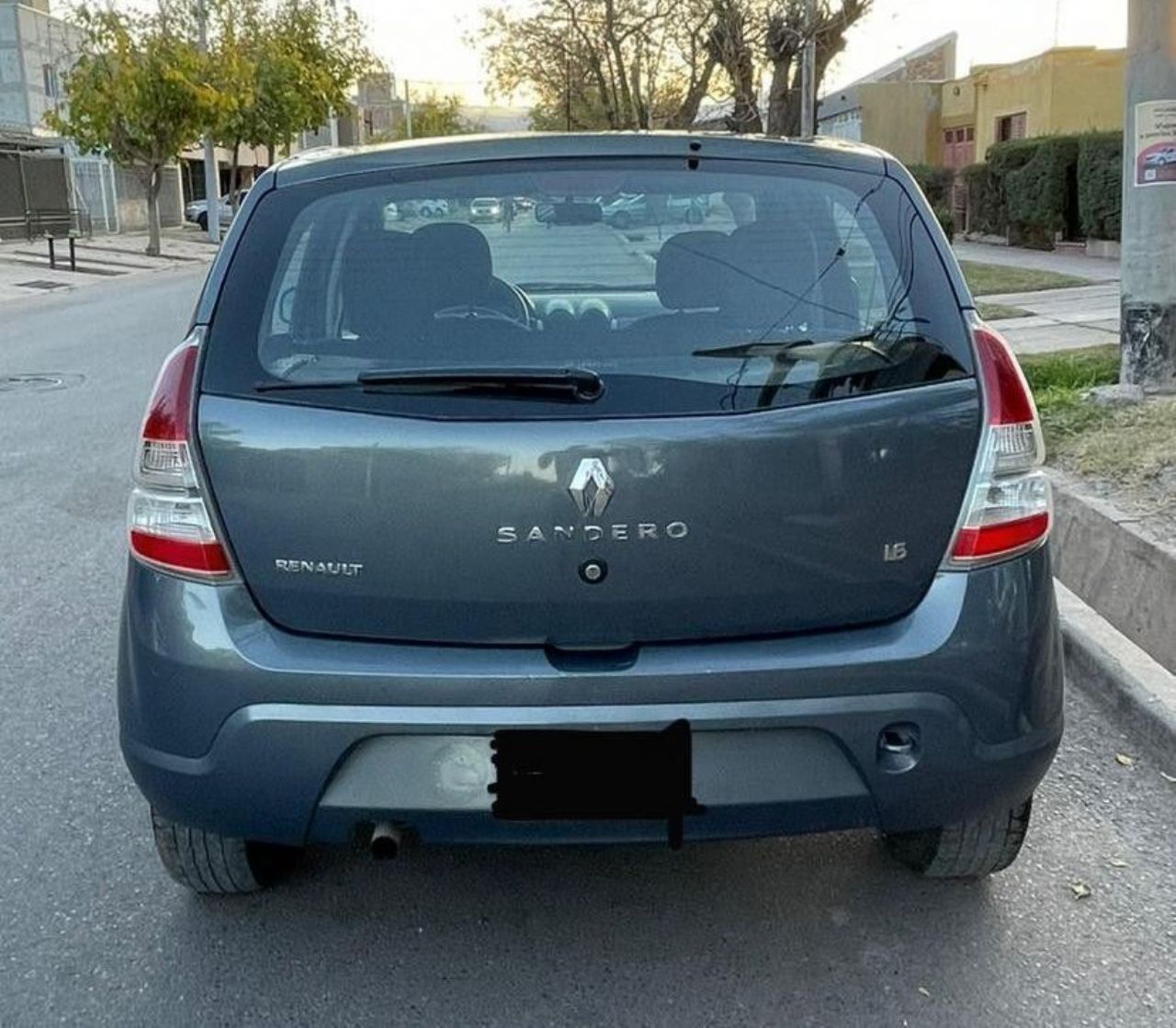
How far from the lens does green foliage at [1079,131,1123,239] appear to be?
64.1ft

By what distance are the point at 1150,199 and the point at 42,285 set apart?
22.0m

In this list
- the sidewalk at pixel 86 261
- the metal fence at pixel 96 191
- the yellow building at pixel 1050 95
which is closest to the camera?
the sidewalk at pixel 86 261

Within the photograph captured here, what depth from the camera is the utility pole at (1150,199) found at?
714cm

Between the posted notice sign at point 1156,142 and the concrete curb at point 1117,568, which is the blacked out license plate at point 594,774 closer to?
the concrete curb at point 1117,568

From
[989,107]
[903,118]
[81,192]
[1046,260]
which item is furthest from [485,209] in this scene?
[81,192]

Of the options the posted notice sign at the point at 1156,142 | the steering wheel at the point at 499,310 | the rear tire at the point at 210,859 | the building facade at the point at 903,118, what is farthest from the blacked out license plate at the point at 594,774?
the building facade at the point at 903,118

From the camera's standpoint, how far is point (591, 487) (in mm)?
2459

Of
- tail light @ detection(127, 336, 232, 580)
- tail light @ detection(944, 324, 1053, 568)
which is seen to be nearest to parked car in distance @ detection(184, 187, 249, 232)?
tail light @ detection(127, 336, 232, 580)

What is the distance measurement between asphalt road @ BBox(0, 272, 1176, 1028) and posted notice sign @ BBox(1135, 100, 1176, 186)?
438cm

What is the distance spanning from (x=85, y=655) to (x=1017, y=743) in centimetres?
346

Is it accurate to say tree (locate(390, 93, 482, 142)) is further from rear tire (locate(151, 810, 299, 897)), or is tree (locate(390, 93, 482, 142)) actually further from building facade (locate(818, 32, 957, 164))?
rear tire (locate(151, 810, 299, 897))

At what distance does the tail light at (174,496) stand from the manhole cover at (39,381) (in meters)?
9.55

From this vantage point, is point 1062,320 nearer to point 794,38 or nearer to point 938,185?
point 794,38

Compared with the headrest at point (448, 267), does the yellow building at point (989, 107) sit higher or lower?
higher
